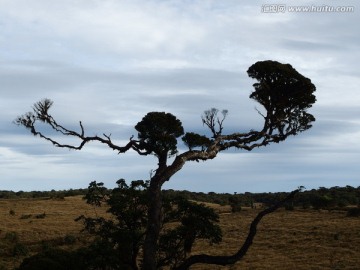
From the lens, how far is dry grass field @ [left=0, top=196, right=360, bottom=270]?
1321 inches

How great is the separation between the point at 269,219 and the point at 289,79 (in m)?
34.7

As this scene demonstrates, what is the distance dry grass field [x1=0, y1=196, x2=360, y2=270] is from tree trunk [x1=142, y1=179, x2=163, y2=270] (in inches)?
617

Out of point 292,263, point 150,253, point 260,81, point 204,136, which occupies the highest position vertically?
point 260,81

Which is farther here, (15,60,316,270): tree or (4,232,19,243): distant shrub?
(4,232,19,243): distant shrub

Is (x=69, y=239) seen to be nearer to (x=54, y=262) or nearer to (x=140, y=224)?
(x=54, y=262)

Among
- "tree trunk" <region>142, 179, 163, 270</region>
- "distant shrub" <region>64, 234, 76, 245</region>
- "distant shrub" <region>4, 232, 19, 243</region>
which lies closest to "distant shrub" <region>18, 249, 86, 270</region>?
"tree trunk" <region>142, 179, 163, 270</region>

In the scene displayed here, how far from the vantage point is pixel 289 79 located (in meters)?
23.7

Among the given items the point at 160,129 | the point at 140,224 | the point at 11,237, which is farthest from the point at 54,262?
the point at 11,237

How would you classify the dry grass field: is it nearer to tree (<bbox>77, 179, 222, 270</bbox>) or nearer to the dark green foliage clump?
tree (<bbox>77, 179, 222, 270</bbox>)

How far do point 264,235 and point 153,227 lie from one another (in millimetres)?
29755

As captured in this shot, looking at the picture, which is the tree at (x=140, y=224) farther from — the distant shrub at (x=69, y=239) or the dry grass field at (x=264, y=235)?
the distant shrub at (x=69, y=239)

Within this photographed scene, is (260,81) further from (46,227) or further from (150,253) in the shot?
(46,227)

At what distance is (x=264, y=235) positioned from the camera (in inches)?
1769

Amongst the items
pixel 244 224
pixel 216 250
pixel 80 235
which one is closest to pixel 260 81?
pixel 216 250
